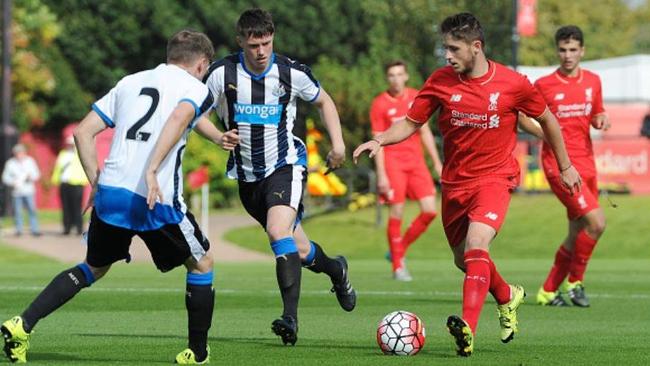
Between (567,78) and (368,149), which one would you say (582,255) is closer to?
(567,78)

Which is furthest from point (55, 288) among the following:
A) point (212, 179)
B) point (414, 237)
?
point (212, 179)

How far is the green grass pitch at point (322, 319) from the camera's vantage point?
380 inches

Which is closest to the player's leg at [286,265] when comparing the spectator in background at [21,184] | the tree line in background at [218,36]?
the spectator in background at [21,184]

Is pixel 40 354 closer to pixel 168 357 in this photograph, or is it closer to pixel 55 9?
pixel 168 357

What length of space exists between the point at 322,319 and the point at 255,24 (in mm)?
3211

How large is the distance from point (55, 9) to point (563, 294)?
39579 mm

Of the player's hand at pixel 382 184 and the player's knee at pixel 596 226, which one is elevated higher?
the player's knee at pixel 596 226

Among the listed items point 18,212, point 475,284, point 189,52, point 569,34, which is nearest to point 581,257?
point 569,34

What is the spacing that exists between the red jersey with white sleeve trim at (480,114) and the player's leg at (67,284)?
260 centimetres

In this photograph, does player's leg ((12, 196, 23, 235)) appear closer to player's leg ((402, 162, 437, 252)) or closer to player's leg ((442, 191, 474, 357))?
player's leg ((402, 162, 437, 252))

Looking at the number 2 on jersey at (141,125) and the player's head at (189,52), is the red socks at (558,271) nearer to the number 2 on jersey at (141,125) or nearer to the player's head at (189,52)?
the player's head at (189,52)

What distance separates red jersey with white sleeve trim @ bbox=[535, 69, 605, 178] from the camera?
1409cm

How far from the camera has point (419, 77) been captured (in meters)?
50.3

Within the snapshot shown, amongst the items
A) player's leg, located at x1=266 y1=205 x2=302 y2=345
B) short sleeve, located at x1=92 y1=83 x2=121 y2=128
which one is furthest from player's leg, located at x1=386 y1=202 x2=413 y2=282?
short sleeve, located at x1=92 y1=83 x2=121 y2=128
